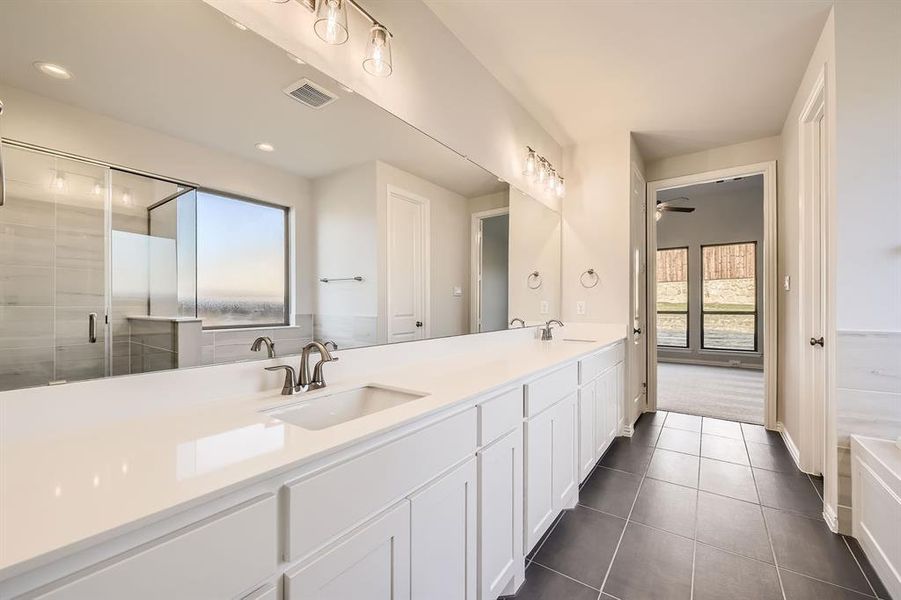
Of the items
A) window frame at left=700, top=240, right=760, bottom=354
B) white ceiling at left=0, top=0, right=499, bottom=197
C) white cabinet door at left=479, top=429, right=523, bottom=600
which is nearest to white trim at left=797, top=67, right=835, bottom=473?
white cabinet door at left=479, top=429, right=523, bottom=600

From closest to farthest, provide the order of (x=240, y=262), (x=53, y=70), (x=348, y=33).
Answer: (x=53, y=70)
(x=240, y=262)
(x=348, y=33)

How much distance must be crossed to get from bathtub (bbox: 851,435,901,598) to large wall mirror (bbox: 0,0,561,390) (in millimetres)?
1996

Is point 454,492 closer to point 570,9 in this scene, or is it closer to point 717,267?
point 570,9

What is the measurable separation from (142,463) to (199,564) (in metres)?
0.23

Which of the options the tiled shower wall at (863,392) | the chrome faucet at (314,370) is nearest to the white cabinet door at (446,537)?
the chrome faucet at (314,370)

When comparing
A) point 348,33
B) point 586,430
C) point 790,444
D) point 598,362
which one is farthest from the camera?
point 790,444

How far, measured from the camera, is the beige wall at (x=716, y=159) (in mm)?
3320

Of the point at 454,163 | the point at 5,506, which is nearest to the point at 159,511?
the point at 5,506

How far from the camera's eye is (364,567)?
0.84 m

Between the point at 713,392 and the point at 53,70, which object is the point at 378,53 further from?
the point at 713,392

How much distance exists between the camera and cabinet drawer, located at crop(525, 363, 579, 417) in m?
1.58

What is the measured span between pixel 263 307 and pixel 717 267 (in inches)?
294

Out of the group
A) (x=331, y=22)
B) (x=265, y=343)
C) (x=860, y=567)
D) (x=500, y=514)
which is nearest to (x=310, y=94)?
(x=331, y=22)

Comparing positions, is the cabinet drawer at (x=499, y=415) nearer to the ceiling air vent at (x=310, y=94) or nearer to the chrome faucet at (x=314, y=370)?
the chrome faucet at (x=314, y=370)
